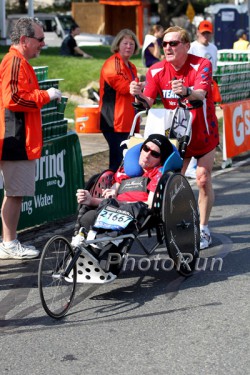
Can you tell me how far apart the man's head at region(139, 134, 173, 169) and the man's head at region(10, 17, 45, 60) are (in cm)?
124

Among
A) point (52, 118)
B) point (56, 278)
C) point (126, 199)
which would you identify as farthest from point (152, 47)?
point (56, 278)

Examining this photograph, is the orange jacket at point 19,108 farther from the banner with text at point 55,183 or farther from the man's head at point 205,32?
the man's head at point 205,32

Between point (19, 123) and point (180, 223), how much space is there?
1.62 meters

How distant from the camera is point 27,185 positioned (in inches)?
323

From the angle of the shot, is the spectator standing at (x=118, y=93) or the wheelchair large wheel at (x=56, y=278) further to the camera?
the spectator standing at (x=118, y=93)

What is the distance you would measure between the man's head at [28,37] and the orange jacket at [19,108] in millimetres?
57

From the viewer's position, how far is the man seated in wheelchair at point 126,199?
22.6 feet

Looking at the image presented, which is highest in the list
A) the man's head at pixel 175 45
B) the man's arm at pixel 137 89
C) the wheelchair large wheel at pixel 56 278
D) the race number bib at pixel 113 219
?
the man's head at pixel 175 45

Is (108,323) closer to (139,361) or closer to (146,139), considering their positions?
(139,361)

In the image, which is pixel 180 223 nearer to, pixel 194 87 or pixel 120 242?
pixel 120 242

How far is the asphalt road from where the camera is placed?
18.4 ft

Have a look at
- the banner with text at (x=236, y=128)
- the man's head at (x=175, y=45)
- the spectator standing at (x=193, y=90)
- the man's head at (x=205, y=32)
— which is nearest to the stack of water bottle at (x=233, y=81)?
the banner with text at (x=236, y=128)

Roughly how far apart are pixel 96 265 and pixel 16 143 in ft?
5.43

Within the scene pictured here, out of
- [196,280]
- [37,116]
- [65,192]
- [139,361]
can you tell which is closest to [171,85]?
[37,116]
